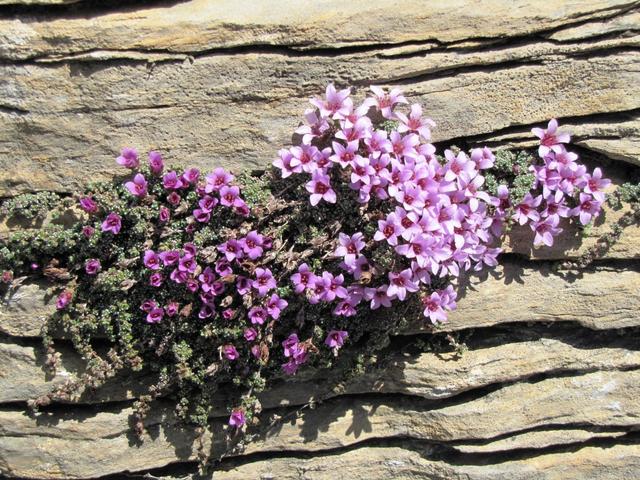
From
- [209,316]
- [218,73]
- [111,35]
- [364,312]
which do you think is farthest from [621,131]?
[111,35]

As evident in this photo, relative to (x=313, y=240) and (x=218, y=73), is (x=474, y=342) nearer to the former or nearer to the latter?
(x=313, y=240)

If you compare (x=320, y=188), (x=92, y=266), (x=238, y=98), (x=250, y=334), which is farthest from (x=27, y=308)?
(x=320, y=188)

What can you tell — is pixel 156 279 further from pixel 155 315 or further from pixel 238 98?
pixel 238 98

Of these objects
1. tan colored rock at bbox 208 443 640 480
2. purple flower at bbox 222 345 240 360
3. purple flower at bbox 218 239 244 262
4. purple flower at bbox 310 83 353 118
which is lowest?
tan colored rock at bbox 208 443 640 480

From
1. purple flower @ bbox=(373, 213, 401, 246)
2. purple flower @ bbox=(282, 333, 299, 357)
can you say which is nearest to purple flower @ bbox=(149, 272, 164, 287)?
purple flower @ bbox=(282, 333, 299, 357)

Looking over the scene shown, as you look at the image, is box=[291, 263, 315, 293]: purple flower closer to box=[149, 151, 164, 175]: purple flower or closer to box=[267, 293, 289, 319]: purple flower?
box=[267, 293, 289, 319]: purple flower
